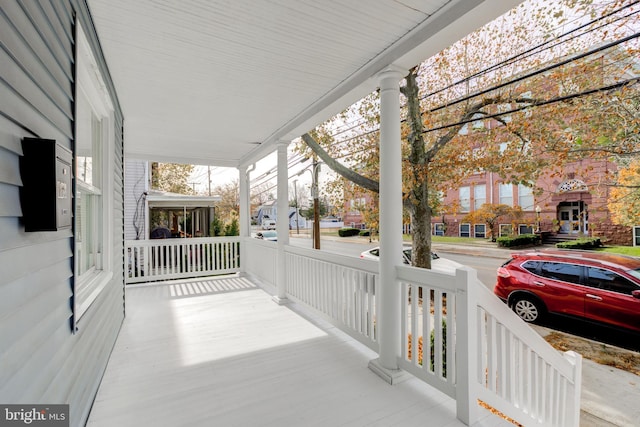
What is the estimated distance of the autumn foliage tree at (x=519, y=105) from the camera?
4.20 m

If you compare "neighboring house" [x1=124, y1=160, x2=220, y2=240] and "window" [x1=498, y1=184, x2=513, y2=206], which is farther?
"window" [x1=498, y1=184, x2=513, y2=206]

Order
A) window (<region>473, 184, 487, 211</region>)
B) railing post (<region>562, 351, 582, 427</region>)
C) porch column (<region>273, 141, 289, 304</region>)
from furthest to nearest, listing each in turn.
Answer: window (<region>473, 184, 487, 211</region>) → porch column (<region>273, 141, 289, 304</region>) → railing post (<region>562, 351, 582, 427</region>)

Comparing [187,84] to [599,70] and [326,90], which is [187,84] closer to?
[326,90]

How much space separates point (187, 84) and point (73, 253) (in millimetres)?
1923

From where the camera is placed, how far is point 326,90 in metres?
2.91

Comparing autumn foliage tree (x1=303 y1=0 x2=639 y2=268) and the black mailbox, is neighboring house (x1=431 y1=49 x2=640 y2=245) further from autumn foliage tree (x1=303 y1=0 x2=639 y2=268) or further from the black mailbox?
the black mailbox

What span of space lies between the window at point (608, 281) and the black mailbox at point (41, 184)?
6056 millimetres

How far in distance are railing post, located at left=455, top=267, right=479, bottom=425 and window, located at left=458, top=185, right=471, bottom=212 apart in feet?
22.9

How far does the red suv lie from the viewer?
4.11 m

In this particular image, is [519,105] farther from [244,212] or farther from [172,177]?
[172,177]

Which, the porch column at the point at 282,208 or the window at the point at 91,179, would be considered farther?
the porch column at the point at 282,208

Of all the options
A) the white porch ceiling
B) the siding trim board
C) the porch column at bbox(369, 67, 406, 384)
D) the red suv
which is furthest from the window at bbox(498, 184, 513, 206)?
the siding trim board

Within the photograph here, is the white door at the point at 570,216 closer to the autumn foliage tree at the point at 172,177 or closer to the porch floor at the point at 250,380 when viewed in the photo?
the porch floor at the point at 250,380

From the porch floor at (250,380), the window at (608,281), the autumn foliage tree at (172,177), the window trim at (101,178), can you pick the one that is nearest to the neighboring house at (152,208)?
the porch floor at (250,380)
